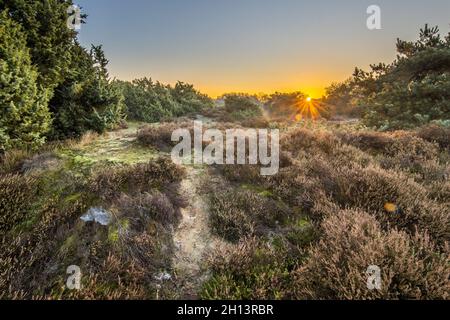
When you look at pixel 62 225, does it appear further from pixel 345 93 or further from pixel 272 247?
pixel 345 93

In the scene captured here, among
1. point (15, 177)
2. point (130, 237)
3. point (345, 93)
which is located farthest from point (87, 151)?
point (345, 93)

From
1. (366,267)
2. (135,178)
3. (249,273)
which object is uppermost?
(135,178)


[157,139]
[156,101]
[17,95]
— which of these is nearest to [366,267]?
[157,139]

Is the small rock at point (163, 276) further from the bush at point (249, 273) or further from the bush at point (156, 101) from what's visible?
the bush at point (156, 101)

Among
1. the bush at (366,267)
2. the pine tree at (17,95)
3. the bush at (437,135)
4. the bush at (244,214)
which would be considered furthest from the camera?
the bush at (437,135)

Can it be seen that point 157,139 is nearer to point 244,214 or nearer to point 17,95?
point 17,95

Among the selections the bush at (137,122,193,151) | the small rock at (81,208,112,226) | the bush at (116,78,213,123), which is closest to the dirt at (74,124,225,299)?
the bush at (137,122,193,151)

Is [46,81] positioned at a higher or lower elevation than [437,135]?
higher

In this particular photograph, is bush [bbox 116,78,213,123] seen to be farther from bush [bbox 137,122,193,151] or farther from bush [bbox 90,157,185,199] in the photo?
bush [bbox 90,157,185,199]

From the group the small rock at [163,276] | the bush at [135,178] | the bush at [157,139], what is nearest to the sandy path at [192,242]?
the small rock at [163,276]

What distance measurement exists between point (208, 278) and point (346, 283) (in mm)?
1899

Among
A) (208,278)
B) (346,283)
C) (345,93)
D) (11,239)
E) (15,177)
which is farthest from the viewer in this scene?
(345,93)
